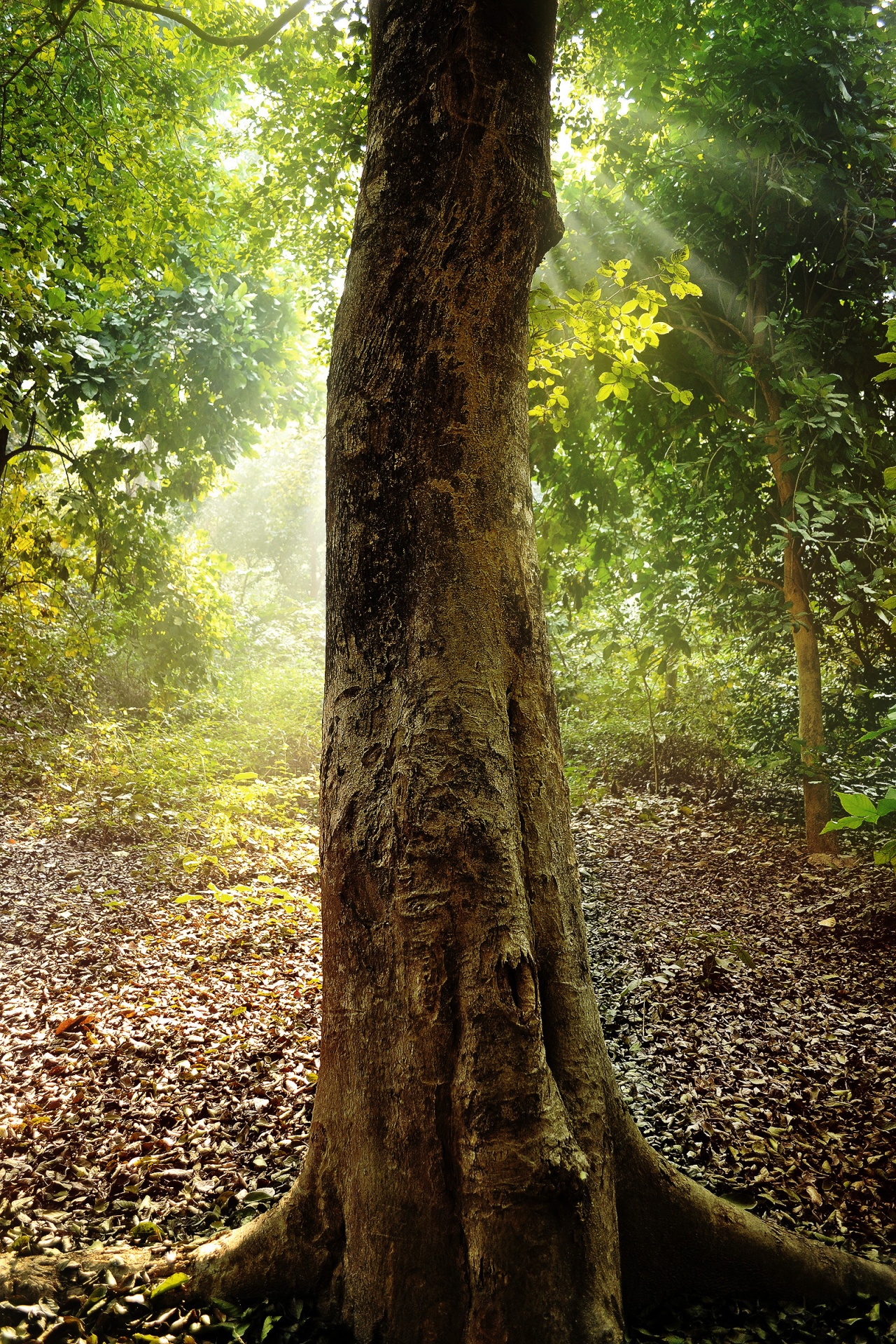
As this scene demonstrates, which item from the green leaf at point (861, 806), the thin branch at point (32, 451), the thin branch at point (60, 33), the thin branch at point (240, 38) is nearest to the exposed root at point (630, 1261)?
the green leaf at point (861, 806)

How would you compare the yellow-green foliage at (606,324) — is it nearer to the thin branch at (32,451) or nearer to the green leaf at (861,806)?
the green leaf at (861,806)

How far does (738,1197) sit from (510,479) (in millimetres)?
2182

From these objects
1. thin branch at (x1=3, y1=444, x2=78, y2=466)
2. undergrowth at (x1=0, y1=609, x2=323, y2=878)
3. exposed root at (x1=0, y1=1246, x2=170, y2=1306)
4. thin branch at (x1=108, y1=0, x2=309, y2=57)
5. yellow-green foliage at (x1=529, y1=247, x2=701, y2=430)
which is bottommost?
exposed root at (x1=0, y1=1246, x2=170, y2=1306)

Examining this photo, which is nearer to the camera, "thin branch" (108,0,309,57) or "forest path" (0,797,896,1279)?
"forest path" (0,797,896,1279)

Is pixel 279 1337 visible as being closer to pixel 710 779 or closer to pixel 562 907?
pixel 562 907

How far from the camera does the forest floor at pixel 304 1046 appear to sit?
2.11 meters

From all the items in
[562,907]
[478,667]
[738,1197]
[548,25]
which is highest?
[548,25]

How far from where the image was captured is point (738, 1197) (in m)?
2.11

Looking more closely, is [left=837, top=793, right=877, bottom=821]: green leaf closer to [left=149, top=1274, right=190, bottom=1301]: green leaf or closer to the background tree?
[left=149, top=1274, right=190, bottom=1301]: green leaf

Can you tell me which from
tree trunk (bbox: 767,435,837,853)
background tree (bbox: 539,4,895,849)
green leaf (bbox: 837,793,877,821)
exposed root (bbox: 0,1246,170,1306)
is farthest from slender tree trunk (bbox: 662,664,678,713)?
exposed root (bbox: 0,1246,170,1306)

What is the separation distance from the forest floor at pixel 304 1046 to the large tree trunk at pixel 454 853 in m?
0.35

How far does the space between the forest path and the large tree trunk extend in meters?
0.39

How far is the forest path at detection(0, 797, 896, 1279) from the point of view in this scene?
217 cm

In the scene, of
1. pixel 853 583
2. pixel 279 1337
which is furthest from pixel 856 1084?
pixel 853 583
